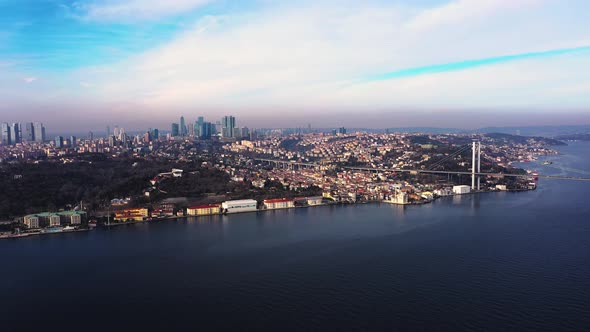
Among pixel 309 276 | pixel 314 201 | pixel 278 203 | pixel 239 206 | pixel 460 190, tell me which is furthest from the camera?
pixel 460 190

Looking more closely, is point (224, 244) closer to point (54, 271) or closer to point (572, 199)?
point (54, 271)

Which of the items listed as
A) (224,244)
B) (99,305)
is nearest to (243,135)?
(224,244)

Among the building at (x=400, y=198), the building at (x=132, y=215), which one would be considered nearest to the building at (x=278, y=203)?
the building at (x=400, y=198)

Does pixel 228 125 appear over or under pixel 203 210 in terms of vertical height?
over

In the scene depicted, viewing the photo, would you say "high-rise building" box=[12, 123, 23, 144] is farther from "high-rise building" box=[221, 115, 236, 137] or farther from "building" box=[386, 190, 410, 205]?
"building" box=[386, 190, 410, 205]

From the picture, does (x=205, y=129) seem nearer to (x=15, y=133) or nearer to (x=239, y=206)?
(x=15, y=133)

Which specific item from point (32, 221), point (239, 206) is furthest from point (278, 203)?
point (32, 221)

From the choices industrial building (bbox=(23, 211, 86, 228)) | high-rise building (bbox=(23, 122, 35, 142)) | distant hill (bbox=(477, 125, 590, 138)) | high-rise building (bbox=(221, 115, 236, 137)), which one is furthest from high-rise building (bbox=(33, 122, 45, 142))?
distant hill (bbox=(477, 125, 590, 138))
